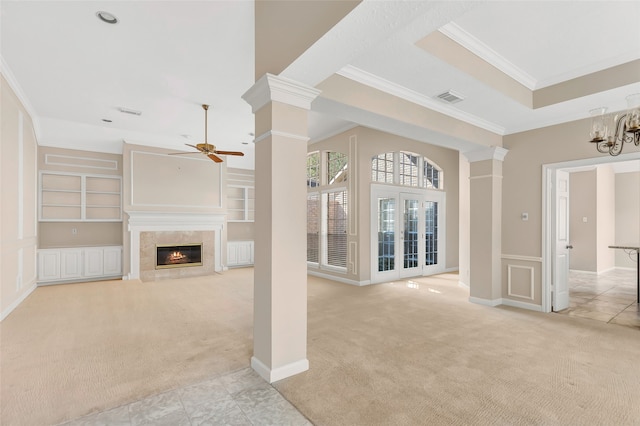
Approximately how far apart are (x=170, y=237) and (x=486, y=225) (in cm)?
658

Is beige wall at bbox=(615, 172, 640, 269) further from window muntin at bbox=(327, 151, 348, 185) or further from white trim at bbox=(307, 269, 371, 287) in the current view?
window muntin at bbox=(327, 151, 348, 185)

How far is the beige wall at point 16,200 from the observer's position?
3910mm

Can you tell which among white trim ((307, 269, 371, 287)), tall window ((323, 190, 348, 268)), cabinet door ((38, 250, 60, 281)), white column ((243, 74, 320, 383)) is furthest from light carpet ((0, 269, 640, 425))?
tall window ((323, 190, 348, 268))

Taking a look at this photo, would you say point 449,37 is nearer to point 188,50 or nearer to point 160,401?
point 188,50

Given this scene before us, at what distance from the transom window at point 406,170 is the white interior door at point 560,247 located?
298 centimetres

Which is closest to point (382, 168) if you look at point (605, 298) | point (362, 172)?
point (362, 172)

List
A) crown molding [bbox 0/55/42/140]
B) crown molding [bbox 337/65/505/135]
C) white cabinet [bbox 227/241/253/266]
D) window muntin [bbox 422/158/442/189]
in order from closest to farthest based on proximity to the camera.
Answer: crown molding [bbox 337/65/505/135] → crown molding [bbox 0/55/42/140] → window muntin [bbox 422/158/442/189] → white cabinet [bbox 227/241/253/266]

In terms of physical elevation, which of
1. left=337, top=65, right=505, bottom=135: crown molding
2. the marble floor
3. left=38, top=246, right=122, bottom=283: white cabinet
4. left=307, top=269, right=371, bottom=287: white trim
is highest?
left=337, top=65, right=505, bottom=135: crown molding

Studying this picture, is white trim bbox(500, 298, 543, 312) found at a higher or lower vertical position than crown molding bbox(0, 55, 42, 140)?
lower

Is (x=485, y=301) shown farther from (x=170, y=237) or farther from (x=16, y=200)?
(x=16, y=200)

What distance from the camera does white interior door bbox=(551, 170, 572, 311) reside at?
4406mm

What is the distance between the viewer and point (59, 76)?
3.89 meters

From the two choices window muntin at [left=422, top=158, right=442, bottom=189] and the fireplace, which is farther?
window muntin at [left=422, top=158, right=442, bottom=189]

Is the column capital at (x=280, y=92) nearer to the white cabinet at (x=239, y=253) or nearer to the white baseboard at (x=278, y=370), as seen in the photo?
the white baseboard at (x=278, y=370)
